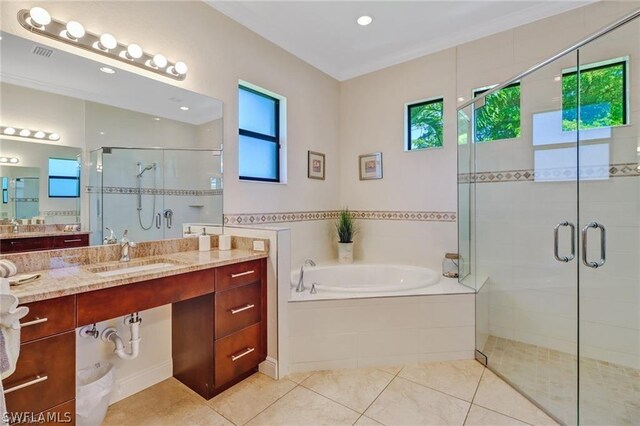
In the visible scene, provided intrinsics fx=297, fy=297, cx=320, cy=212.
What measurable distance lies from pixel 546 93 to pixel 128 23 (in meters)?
3.03

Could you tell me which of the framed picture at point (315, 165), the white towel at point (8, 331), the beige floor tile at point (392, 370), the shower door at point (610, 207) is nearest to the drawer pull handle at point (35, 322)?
the white towel at point (8, 331)

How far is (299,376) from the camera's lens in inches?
81.5

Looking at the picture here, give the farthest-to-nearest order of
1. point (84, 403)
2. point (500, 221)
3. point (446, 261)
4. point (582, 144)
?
1. point (446, 261)
2. point (500, 221)
3. point (582, 144)
4. point (84, 403)

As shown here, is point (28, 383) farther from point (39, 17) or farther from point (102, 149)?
point (39, 17)

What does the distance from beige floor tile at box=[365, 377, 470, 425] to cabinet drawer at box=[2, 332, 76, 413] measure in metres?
1.46

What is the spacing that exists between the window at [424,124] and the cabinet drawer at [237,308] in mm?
2218

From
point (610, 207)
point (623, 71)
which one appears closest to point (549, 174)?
point (610, 207)

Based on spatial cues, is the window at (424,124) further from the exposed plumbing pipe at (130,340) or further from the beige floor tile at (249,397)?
the exposed plumbing pipe at (130,340)

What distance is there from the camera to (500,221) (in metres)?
2.58

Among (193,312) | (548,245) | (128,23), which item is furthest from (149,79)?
(548,245)

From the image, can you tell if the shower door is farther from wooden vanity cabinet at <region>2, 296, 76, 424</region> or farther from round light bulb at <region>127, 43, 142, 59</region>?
round light bulb at <region>127, 43, 142, 59</region>

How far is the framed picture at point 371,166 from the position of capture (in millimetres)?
3352

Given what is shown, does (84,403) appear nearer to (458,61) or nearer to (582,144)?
(582,144)

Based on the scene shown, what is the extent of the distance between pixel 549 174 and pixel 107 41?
319cm
